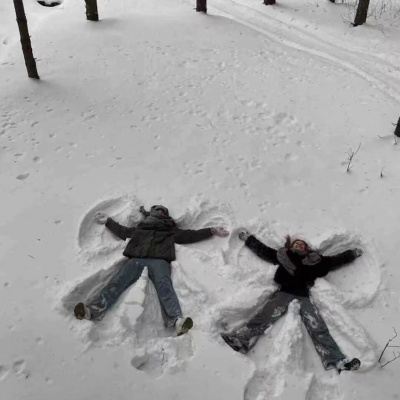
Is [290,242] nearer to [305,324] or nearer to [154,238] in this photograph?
[305,324]

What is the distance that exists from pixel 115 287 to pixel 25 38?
547 centimetres

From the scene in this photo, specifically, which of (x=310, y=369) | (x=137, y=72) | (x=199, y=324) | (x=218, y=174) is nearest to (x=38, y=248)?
(x=199, y=324)

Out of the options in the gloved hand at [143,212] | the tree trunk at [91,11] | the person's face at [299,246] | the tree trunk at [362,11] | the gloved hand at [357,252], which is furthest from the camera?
the tree trunk at [91,11]

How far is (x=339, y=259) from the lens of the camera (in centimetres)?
553

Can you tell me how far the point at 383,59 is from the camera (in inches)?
379

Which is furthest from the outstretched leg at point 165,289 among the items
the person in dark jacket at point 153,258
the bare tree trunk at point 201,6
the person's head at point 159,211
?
the bare tree trunk at point 201,6

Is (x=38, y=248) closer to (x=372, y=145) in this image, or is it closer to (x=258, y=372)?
(x=258, y=372)

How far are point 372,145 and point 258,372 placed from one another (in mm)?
4748

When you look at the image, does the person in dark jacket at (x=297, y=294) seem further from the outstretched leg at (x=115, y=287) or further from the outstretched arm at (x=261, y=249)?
the outstretched leg at (x=115, y=287)

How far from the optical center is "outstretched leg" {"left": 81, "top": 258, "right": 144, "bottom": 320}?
15.9 feet

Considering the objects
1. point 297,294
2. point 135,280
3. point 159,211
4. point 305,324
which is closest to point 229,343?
point 305,324

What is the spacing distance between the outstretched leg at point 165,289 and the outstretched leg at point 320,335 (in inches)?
58.2

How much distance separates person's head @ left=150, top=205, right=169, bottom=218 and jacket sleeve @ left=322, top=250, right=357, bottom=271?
2.20 meters

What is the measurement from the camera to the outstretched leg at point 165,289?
193 inches
